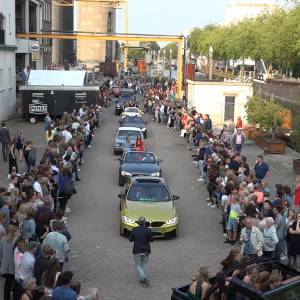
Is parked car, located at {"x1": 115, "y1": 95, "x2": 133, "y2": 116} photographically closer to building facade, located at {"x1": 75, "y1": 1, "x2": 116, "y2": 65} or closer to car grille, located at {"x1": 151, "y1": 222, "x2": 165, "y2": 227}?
car grille, located at {"x1": 151, "y1": 222, "x2": 165, "y2": 227}

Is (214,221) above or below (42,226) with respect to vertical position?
below

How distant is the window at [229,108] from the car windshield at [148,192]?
23495mm

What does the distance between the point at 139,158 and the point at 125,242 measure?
25.0ft

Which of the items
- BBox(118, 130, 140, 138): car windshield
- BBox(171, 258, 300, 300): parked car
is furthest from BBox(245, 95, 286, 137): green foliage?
BBox(171, 258, 300, 300): parked car

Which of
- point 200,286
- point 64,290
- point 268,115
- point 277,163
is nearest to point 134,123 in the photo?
point 268,115

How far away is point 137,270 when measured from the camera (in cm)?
1256

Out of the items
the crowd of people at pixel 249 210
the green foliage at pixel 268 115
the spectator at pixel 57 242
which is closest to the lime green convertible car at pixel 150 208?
the crowd of people at pixel 249 210

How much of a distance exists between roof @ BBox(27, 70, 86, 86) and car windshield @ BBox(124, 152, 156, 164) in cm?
1809

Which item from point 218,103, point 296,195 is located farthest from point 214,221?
point 218,103

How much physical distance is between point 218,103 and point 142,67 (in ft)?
213

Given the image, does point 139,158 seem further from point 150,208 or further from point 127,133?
point 150,208

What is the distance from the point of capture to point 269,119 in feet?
99.3

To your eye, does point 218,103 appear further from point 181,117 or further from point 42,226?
point 42,226

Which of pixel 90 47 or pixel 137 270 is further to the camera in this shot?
pixel 90 47
